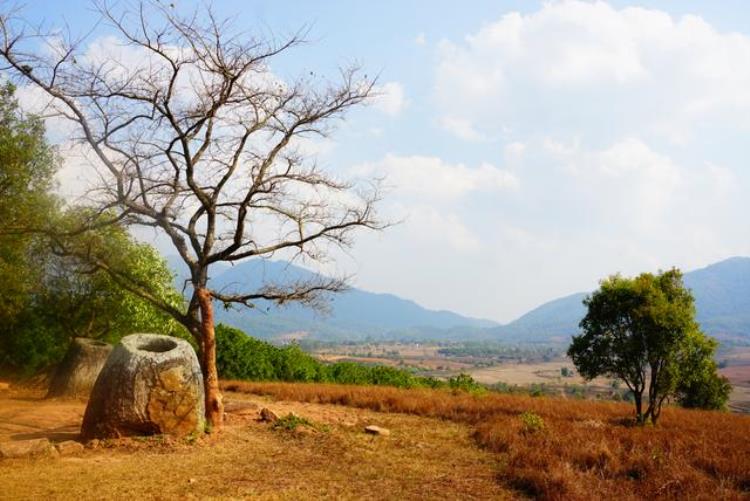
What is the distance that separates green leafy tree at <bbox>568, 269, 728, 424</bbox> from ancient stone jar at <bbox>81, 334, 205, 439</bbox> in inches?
503

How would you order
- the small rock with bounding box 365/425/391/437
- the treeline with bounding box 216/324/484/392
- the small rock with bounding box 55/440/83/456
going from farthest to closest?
1. the treeline with bounding box 216/324/484/392
2. the small rock with bounding box 365/425/391/437
3. the small rock with bounding box 55/440/83/456

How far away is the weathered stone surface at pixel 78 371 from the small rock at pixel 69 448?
6986mm

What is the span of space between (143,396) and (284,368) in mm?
18811

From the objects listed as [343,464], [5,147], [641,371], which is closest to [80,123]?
[5,147]

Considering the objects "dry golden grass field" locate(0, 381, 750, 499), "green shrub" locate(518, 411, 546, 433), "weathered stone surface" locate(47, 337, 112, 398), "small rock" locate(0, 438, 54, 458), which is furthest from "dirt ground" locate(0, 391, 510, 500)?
"weathered stone surface" locate(47, 337, 112, 398)

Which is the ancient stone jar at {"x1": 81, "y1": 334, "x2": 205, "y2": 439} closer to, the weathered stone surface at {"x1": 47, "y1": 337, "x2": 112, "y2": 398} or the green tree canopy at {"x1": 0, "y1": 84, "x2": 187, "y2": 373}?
the weathered stone surface at {"x1": 47, "y1": 337, "x2": 112, "y2": 398}

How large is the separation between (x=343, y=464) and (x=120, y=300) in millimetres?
14888

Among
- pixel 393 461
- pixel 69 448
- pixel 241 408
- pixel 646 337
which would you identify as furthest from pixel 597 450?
pixel 69 448

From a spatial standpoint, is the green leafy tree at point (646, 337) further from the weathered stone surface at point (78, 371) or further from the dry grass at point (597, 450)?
the weathered stone surface at point (78, 371)

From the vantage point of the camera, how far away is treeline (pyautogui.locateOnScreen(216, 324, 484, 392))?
A: 27438 millimetres

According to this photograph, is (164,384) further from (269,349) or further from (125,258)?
(269,349)

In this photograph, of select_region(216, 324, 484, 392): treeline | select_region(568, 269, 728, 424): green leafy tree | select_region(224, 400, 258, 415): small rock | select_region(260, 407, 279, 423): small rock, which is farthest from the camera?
select_region(216, 324, 484, 392): treeline

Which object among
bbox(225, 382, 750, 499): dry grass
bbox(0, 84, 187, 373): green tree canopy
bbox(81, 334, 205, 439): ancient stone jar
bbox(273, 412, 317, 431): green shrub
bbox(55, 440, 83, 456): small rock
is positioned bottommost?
bbox(225, 382, 750, 499): dry grass

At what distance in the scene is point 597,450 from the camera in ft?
34.2
